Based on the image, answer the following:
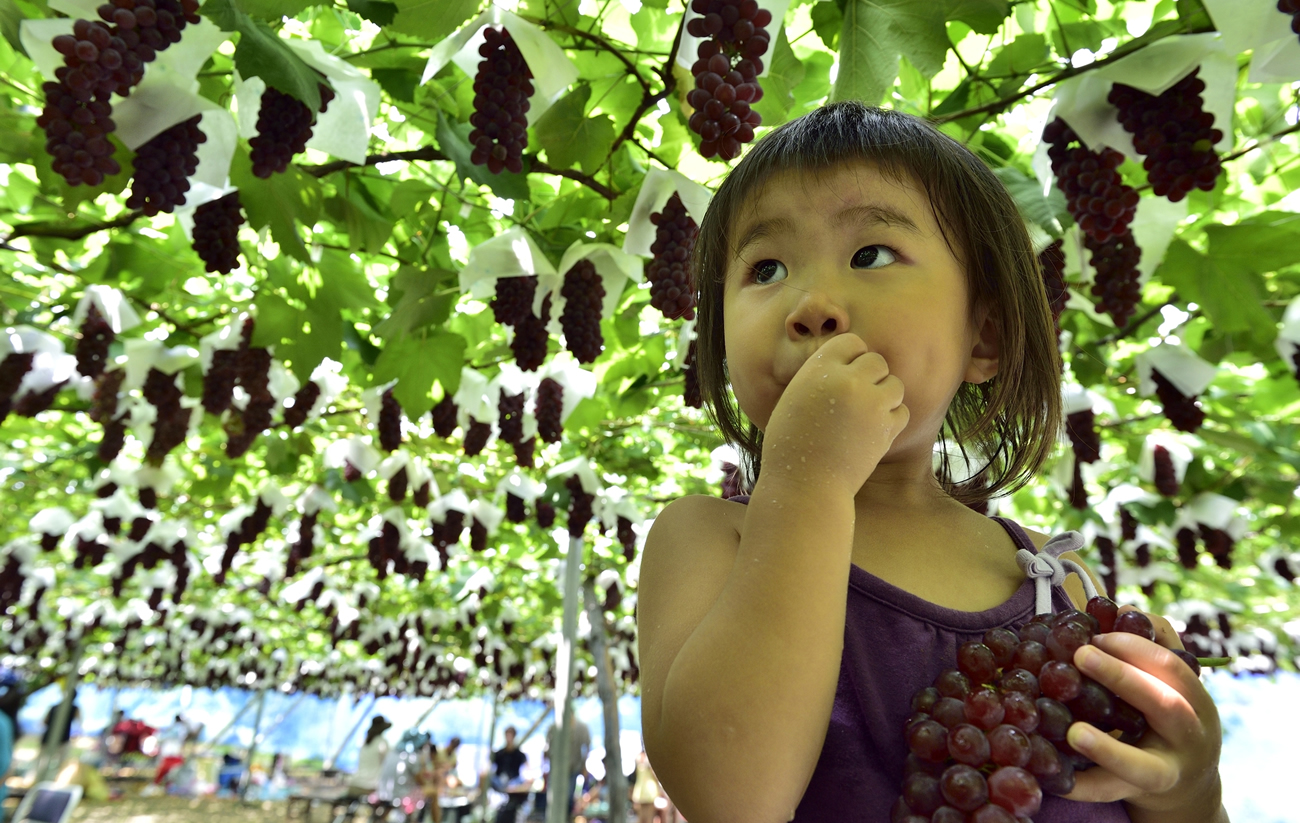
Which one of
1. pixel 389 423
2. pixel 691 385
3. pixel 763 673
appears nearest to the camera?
pixel 763 673

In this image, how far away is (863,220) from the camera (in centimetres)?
80

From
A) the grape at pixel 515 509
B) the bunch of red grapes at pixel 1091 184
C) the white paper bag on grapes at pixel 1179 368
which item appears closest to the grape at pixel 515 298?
the bunch of red grapes at pixel 1091 184

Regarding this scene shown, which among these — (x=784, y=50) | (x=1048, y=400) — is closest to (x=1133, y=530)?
(x=784, y=50)

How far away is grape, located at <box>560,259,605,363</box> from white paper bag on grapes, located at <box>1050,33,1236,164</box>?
1146mm

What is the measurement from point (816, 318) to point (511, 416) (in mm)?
2761

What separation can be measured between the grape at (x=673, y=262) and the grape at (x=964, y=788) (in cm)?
122

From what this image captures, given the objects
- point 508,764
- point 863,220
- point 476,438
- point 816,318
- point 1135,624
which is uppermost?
point 476,438

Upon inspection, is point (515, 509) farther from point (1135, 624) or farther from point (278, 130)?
point (1135, 624)

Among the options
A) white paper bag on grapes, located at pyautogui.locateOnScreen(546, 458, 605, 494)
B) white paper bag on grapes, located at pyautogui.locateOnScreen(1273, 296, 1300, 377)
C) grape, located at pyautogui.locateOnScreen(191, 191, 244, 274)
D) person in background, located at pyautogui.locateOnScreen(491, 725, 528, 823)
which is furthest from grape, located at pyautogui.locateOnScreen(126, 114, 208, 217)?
person in background, located at pyautogui.locateOnScreen(491, 725, 528, 823)

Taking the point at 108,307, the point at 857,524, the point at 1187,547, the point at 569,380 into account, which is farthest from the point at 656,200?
the point at 1187,547

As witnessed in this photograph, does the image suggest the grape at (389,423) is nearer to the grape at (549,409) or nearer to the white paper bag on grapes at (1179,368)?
the grape at (549,409)

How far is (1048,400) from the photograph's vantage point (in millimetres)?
970

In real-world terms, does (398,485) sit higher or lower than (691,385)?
higher

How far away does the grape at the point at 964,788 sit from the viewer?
628mm
